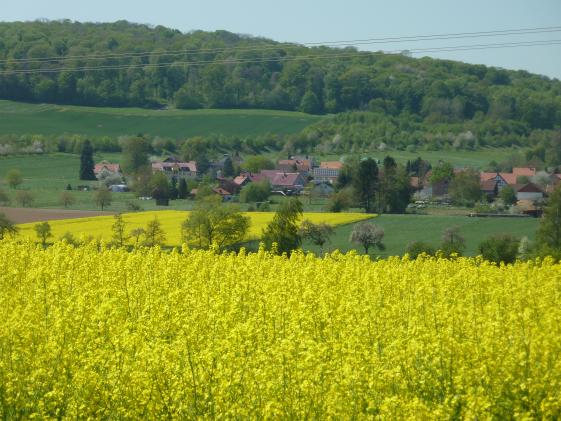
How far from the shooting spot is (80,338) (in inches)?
530

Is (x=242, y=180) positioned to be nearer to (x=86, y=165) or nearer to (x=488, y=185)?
(x=86, y=165)

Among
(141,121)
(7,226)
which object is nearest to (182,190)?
(7,226)

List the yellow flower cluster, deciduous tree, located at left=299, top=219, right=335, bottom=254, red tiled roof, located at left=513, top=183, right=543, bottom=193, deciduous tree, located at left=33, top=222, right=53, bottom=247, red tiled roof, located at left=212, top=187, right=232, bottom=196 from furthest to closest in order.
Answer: red tiled roof, located at left=212, top=187, right=232, bottom=196 < red tiled roof, located at left=513, top=183, right=543, bottom=193 < deciduous tree, located at left=299, top=219, right=335, bottom=254 < deciduous tree, located at left=33, top=222, right=53, bottom=247 < the yellow flower cluster

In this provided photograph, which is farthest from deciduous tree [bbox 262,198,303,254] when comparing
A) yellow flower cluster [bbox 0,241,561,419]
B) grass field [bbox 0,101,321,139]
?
grass field [bbox 0,101,321,139]

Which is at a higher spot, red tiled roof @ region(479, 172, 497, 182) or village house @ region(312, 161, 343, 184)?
red tiled roof @ region(479, 172, 497, 182)

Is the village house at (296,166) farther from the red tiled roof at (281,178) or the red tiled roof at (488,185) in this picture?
A: the red tiled roof at (488,185)

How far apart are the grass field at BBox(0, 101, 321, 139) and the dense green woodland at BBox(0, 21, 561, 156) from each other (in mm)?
2228

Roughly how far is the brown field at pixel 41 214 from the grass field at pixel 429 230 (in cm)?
1465

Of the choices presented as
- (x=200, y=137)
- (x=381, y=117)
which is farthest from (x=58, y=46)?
(x=381, y=117)

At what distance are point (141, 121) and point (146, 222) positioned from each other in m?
77.2

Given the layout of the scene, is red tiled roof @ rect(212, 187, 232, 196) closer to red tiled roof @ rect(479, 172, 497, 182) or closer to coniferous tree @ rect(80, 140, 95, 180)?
coniferous tree @ rect(80, 140, 95, 180)

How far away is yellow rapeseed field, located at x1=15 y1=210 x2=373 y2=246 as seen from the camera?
4978cm

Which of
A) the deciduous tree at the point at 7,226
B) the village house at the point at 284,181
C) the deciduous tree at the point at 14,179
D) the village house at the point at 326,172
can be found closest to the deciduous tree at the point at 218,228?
the deciduous tree at the point at 7,226

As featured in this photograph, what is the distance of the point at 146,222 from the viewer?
5547cm
